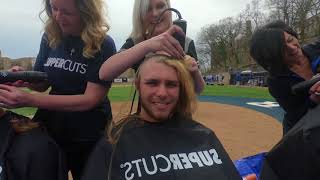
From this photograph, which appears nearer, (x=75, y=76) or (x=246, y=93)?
(x=75, y=76)

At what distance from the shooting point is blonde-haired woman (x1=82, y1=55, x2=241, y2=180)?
2025 millimetres

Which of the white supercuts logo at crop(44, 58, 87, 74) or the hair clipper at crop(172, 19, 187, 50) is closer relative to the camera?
→ the hair clipper at crop(172, 19, 187, 50)

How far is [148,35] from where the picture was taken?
248 centimetres

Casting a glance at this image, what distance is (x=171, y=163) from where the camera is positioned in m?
2.07

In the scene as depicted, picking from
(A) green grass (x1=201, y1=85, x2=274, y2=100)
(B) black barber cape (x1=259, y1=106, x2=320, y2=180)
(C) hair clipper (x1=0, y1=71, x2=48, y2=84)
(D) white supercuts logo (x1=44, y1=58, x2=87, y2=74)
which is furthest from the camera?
(A) green grass (x1=201, y1=85, x2=274, y2=100)

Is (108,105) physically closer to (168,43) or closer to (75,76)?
(75,76)

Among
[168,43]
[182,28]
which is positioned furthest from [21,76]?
[182,28]

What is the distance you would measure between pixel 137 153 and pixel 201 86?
566mm

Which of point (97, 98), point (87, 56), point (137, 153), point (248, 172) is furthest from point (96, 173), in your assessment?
point (248, 172)

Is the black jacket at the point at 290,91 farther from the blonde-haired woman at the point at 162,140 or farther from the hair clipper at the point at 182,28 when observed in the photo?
the hair clipper at the point at 182,28

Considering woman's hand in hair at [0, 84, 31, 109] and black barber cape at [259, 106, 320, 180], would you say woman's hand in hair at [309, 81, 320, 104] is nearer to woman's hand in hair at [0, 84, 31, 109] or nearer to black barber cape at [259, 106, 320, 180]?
black barber cape at [259, 106, 320, 180]

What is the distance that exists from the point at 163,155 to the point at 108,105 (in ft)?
1.92

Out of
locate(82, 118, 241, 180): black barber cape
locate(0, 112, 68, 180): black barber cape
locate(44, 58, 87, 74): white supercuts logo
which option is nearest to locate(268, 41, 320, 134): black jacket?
locate(82, 118, 241, 180): black barber cape

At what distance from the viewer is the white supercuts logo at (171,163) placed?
2010mm
